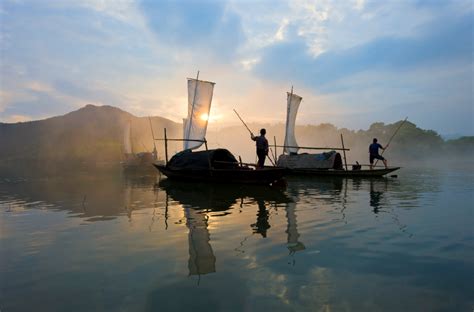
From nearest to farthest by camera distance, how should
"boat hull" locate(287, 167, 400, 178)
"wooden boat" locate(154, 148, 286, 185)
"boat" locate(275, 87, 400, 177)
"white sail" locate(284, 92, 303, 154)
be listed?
"wooden boat" locate(154, 148, 286, 185) → "boat hull" locate(287, 167, 400, 178) → "boat" locate(275, 87, 400, 177) → "white sail" locate(284, 92, 303, 154)

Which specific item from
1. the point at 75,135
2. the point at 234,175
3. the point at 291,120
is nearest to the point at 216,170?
the point at 234,175

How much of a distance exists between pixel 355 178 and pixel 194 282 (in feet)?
71.3

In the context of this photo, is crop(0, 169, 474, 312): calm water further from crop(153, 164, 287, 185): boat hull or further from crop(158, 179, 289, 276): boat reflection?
crop(153, 164, 287, 185): boat hull

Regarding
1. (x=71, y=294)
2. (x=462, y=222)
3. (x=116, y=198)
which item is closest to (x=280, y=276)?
(x=71, y=294)

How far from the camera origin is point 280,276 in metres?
5.31

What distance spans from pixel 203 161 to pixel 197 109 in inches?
270

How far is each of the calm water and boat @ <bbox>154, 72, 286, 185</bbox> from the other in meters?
6.43

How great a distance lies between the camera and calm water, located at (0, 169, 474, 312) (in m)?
4.54

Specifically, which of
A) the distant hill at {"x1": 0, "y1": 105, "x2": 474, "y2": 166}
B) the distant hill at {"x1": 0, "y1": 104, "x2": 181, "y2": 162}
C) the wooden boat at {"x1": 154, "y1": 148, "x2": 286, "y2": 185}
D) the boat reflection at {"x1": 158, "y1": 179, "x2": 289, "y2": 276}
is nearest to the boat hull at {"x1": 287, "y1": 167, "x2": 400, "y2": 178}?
the wooden boat at {"x1": 154, "y1": 148, "x2": 286, "y2": 185}

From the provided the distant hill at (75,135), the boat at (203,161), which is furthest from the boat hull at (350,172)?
the distant hill at (75,135)

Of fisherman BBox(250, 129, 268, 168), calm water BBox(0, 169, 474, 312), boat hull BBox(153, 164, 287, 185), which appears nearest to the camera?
calm water BBox(0, 169, 474, 312)

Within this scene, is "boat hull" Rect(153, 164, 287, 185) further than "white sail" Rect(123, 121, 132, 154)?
No

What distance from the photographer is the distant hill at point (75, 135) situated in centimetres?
11768

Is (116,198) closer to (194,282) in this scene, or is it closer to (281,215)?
(281,215)
